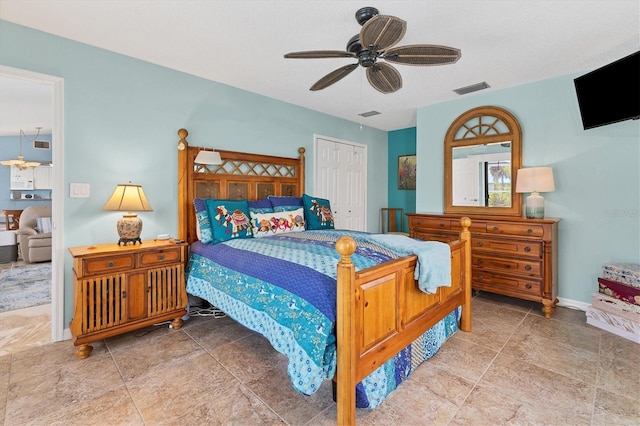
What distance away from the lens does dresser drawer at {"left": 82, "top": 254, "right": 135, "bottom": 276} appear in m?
2.34

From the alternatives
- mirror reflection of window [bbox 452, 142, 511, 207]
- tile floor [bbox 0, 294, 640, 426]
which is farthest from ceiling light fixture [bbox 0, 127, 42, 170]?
mirror reflection of window [bbox 452, 142, 511, 207]

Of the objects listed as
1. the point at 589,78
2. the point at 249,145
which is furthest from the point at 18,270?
the point at 589,78

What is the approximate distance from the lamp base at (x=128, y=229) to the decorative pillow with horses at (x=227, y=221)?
2.15 ft

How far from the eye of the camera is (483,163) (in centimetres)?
392

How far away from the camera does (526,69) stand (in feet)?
10.4

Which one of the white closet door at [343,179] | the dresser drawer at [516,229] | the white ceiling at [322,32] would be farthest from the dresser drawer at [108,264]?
the dresser drawer at [516,229]

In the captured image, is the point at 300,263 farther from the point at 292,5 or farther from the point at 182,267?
the point at 292,5

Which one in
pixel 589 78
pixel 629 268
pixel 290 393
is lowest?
pixel 290 393

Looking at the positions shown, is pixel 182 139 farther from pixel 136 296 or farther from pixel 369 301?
pixel 369 301

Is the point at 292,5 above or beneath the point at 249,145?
above

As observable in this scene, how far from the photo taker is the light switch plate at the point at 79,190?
8.64 feet

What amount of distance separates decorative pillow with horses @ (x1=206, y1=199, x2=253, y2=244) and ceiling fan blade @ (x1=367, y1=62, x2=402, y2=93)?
5.98 feet

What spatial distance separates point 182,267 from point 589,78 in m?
4.25

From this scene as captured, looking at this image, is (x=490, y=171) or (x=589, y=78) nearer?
(x=589, y=78)
